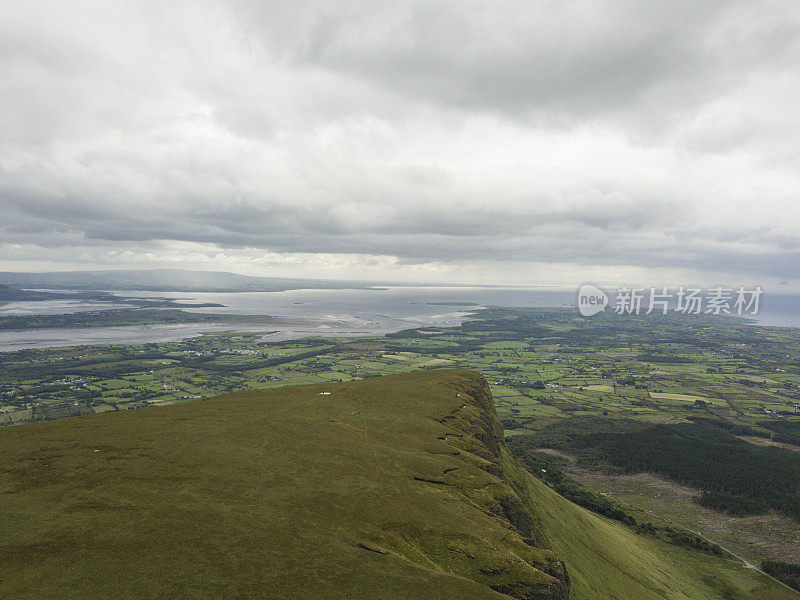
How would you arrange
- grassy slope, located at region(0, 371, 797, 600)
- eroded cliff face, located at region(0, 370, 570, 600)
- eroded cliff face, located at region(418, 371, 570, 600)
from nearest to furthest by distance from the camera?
eroded cliff face, located at region(0, 370, 570, 600) < grassy slope, located at region(0, 371, 797, 600) < eroded cliff face, located at region(418, 371, 570, 600)

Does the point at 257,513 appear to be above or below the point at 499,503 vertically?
above

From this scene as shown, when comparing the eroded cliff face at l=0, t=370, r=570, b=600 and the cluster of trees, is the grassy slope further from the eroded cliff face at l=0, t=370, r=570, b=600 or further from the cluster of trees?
the cluster of trees

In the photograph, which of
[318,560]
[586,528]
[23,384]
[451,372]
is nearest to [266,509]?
[318,560]

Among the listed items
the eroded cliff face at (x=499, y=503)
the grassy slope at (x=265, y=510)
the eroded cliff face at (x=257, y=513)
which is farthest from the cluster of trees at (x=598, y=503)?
the eroded cliff face at (x=257, y=513)

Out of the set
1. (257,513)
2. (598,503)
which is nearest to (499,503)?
(257,513)

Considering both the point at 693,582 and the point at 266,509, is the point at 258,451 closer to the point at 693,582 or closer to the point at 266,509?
the point at 266,509

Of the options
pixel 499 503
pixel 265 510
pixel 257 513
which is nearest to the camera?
pixel 257 513

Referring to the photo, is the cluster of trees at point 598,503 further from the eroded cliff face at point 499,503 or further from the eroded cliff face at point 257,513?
the eroded cliff face at point 257,513

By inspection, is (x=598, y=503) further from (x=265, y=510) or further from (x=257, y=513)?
(x=257, y=513)

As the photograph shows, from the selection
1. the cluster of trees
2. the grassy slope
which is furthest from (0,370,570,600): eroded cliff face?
the cluster of trees
